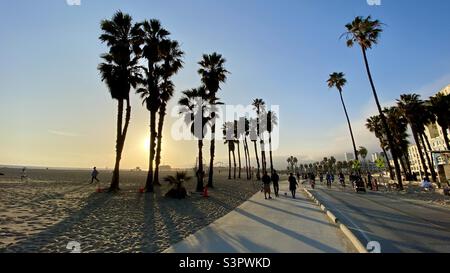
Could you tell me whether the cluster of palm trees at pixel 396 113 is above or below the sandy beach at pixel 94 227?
above

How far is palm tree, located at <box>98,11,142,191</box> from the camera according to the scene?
23.8 metres

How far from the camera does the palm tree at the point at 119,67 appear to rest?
935 inches

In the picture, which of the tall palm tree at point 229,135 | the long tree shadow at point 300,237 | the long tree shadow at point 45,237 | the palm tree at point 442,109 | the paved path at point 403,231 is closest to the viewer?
the long tree shadow at point 300,237

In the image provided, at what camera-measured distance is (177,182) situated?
827 inches

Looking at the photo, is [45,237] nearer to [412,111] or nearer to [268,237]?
[268,237]

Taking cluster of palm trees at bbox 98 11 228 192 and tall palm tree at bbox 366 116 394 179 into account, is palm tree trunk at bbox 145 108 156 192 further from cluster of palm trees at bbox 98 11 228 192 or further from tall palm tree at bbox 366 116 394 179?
tall palm tree at bbox 366 116 394 179

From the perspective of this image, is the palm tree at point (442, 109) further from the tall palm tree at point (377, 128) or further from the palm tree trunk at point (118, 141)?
the palm tree trunk at point (118, 141)

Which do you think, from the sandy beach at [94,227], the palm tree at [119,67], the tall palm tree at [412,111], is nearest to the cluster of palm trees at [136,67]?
the palm tree at [119,67]

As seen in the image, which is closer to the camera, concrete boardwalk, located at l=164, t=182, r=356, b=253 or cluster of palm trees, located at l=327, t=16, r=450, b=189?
concrete boardwalk, located at l=164, t=182, r=356, b=253

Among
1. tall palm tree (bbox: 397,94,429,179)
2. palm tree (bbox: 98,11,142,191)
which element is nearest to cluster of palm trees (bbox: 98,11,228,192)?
palm tree (bbox: 98,11,142,191)

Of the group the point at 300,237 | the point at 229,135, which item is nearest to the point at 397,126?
the point at 229,135

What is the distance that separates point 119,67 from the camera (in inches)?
963
